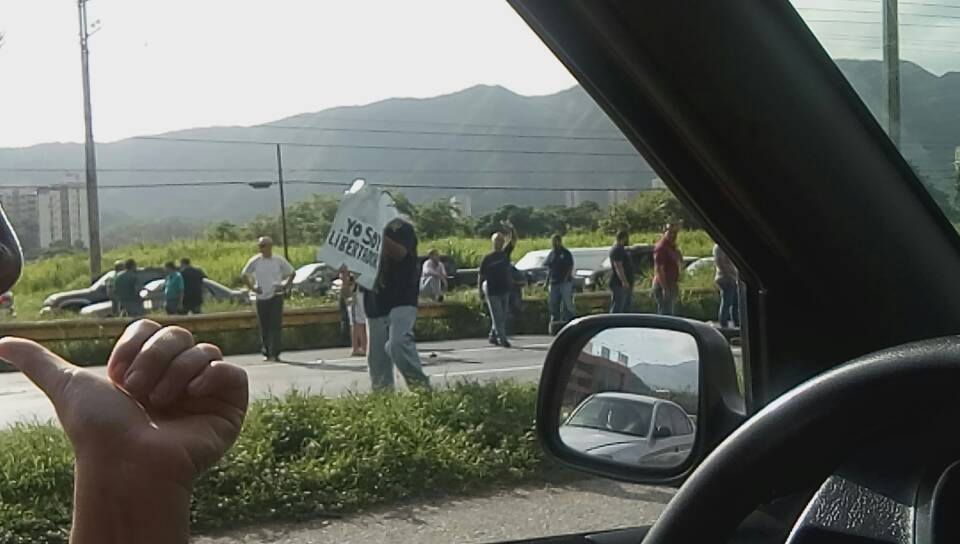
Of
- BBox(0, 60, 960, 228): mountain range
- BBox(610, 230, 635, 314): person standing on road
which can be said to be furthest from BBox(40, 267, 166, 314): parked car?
BBox(610, 230, 635, 314): person standing on road

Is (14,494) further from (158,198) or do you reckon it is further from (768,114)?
(158,198)

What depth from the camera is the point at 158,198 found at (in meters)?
6.83

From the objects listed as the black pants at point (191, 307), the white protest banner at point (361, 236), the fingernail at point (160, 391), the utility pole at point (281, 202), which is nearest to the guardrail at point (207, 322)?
the black pants at point (191, 307)

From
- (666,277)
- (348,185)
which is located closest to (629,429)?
(666,277)

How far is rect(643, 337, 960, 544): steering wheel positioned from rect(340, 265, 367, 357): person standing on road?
5.74m

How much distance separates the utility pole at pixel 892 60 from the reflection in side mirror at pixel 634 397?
0.48m

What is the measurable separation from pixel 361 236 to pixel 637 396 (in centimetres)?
468

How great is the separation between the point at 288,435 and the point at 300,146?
15.7 feet

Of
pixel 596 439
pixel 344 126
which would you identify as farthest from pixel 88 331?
pixel 344 126

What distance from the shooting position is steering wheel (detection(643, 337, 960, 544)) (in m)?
0.72

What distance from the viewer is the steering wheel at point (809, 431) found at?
2.35 feet

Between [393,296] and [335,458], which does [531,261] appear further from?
[335,458]

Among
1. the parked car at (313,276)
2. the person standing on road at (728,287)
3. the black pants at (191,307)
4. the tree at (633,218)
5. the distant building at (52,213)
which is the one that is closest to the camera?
the person standing on road at (728,287)

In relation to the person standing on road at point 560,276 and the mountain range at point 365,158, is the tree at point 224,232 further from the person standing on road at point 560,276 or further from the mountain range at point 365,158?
the person standing on road at point 560,276
